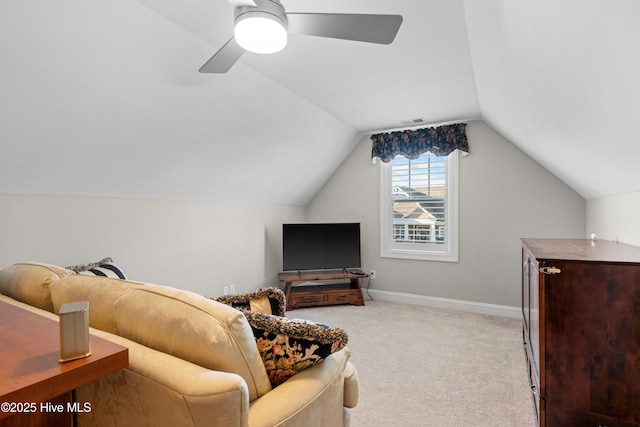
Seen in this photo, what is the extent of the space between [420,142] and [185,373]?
159 inches

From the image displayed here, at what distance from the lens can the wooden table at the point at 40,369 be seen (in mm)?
801

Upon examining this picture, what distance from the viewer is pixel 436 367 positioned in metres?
2.72

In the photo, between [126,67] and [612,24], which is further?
[126,67]

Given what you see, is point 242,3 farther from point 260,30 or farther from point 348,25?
point 348,25

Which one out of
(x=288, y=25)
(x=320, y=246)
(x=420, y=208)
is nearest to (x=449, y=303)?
(x=420, y=208)

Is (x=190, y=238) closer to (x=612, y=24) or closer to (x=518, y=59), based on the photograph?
(x=518, y=59)

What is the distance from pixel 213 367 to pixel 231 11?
1.85 m

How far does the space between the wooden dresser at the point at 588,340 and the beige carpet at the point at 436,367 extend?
1.58ft

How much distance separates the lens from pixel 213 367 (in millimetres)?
1066

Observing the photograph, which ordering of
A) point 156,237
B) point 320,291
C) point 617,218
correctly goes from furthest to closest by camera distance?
point 320,291, point 156,237, point 617,218

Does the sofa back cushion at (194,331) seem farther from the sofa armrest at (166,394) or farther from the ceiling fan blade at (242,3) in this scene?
the ceiling fan blade at (242,3)


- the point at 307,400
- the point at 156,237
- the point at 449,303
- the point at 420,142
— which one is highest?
the point at 420,142

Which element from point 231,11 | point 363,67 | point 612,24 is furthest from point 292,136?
point 612,24

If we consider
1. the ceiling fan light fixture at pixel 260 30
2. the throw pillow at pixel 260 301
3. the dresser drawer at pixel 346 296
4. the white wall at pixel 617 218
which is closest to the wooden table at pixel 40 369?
the throw pillow at pixel 260 301
